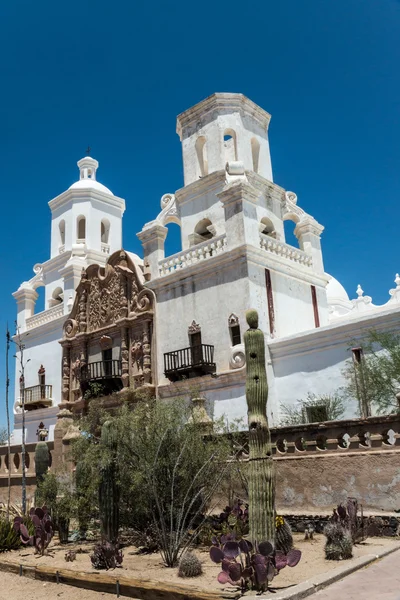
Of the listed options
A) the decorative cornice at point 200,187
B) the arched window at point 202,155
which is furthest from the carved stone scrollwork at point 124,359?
the arched window at point 202,155

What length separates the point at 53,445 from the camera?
18.0 meters

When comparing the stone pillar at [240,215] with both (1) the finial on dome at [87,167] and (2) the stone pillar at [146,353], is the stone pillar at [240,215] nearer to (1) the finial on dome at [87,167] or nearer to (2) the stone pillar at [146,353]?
(2) the stone pillar at [146,353]

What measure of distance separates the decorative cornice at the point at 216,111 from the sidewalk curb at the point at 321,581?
19820 millimetres

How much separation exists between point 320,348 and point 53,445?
9.12 meters

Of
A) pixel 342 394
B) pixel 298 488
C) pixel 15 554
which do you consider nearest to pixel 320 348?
pixel 342 394

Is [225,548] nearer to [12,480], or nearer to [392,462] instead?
[392,462]

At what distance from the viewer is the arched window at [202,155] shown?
25312 millimetres

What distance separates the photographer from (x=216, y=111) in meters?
24.5

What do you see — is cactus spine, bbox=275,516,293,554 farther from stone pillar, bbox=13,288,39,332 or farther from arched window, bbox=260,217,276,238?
stone pillar, bbox=13,288,39,332

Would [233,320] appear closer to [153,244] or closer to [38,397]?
[153,244]

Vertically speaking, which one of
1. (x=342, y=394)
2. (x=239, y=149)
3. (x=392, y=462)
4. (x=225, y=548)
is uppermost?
(x=239, y=149)

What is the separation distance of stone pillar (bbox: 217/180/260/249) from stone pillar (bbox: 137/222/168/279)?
149 inches

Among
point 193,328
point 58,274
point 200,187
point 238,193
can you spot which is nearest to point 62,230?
point 58,274

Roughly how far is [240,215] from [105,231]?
14150 millimetres
